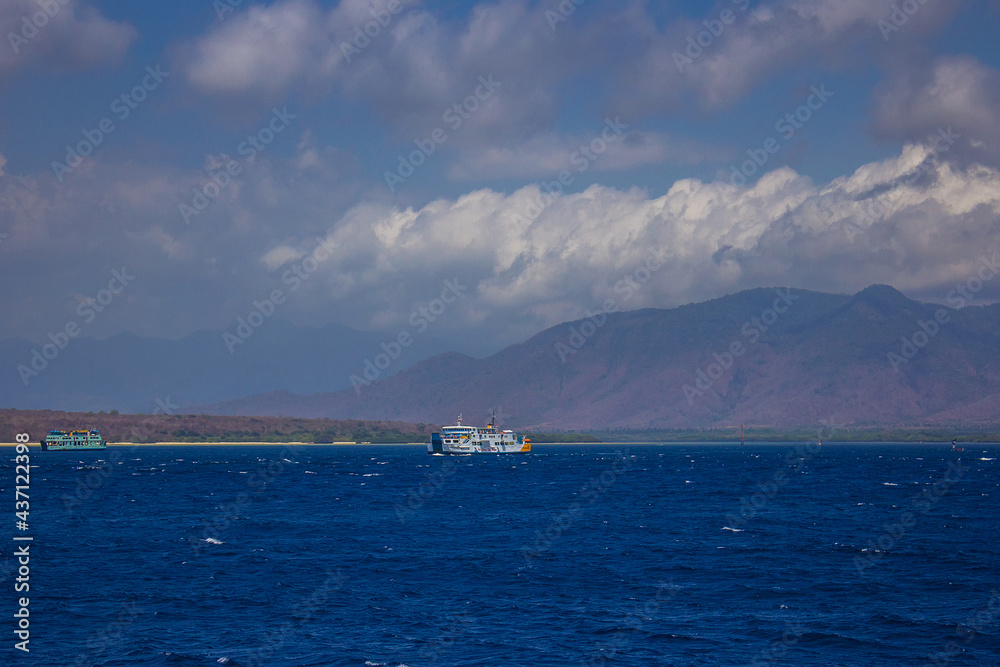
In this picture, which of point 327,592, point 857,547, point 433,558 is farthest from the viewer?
point 857,547

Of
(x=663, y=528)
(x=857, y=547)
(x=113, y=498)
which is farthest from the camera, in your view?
(x=113, y=498)

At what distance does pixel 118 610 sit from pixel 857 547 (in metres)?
54.6

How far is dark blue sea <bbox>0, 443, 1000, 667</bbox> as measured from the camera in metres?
42.1

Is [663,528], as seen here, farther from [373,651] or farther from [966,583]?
[373,651]

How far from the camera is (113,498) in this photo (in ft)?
367

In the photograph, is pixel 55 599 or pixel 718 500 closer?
pixel 55 599

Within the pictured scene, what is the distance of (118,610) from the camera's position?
48812 millimetres

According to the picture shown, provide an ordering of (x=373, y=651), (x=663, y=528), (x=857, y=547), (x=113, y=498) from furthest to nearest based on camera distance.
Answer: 1. (x=113, y=498)
2. (x=663, y=528)
3. (x=857, y=547)
4. (x=373, y=651)

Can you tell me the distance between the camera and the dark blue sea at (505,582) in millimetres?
42125

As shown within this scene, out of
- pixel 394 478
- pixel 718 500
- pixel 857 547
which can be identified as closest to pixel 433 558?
pixel 857 547

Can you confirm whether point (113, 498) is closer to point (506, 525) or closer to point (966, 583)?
point (506, 525)

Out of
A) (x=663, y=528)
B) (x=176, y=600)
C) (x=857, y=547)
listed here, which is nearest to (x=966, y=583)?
(x=857, y=547)

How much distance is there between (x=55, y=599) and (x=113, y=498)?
6519 centimetres

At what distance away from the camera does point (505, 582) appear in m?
57.2
